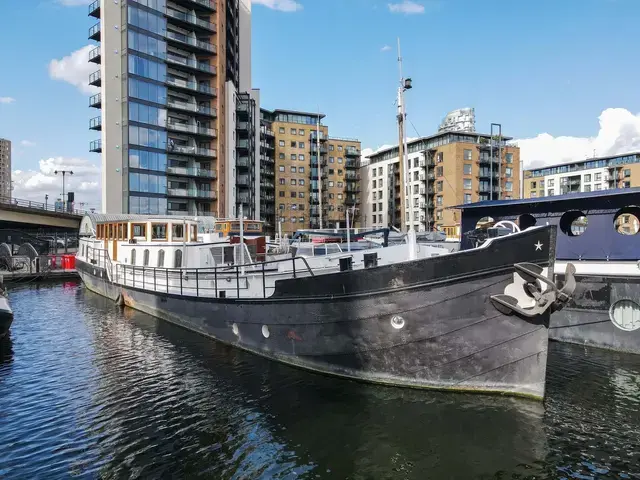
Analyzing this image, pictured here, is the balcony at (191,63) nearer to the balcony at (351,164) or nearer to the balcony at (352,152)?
the balcony at (352,152)

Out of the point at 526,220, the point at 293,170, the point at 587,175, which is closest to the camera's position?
the point at 526,220

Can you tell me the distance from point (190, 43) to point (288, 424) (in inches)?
2425

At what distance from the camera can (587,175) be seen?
101250 millimetres

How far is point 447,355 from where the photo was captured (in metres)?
9.22

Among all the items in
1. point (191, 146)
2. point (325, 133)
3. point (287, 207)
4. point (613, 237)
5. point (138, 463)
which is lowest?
point (138, 463)

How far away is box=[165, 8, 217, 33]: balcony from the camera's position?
188ft

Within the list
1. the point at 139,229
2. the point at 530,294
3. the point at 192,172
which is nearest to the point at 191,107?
the point at 192,172

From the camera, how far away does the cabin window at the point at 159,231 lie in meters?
20.6

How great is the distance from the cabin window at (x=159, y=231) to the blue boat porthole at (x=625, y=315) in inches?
725

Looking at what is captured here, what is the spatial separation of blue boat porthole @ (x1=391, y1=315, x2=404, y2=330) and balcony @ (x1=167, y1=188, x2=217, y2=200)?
52.8 m

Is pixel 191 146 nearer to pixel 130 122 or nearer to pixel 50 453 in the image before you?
pixel 130 122

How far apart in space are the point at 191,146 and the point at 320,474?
58905 mm

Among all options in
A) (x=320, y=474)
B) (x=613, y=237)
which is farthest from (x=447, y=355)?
(x=613, y=237)

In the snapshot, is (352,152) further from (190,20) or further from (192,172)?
(192,172)
